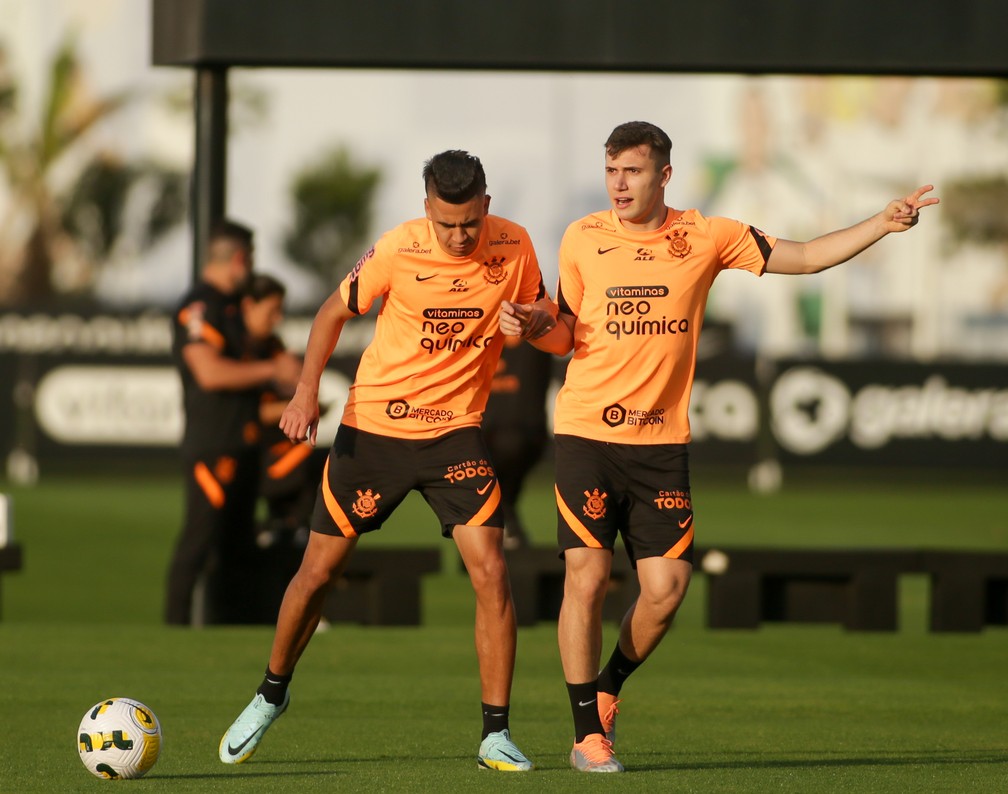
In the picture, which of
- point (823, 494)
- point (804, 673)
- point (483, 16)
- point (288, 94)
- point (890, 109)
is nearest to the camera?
point (804, 673)

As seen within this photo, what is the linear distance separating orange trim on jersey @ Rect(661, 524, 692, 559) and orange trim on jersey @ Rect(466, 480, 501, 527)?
25.9 inches

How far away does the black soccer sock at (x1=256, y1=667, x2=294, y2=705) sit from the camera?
702 cm

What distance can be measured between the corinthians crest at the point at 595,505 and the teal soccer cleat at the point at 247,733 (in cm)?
135

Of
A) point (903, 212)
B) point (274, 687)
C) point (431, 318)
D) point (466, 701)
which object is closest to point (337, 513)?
point (274, 687)

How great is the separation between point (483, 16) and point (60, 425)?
14.8 m

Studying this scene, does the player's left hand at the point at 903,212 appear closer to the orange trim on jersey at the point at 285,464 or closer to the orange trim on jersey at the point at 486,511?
the orange trim on jersey at the point at 486,511

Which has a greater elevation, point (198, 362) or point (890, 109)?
point (890, 109)

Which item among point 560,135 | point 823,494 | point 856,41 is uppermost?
point 560,135

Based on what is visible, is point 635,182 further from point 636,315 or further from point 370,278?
point 370,278

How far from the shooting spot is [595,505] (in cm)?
701

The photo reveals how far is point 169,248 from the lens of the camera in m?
49.2

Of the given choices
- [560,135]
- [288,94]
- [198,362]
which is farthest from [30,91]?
[198,362]

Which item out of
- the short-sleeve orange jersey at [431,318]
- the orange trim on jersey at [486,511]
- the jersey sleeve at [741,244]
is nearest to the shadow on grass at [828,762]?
the orange trim on jersey at [486,511]

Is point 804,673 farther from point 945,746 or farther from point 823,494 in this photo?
point 823,494
